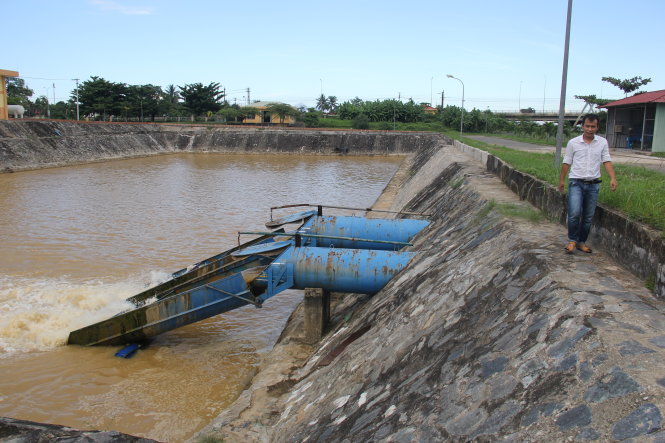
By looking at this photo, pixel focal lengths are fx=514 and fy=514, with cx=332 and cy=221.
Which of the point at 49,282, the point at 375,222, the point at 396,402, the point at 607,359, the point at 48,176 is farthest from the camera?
the point at 48,176

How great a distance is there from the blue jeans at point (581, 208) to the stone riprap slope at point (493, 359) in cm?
28

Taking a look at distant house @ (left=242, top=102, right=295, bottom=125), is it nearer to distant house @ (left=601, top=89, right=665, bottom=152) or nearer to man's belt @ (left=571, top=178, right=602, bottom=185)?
distant house @ (left=601, top=89, right=665, bottom=152)

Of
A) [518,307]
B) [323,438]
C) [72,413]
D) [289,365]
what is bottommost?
[72,413]

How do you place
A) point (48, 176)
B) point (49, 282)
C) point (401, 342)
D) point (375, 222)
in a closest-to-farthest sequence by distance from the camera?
1. point (401, 342)
2. point (375, 222)
3. point (49, 282)
4. point (48, 176)

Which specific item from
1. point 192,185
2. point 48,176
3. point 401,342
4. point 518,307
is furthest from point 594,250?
point 48,176

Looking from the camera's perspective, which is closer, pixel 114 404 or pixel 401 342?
pixel 401 342

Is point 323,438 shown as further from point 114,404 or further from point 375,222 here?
point 375,222

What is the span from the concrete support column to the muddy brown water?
125 cm

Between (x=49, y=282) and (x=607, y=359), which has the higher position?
(x=607, y=359)

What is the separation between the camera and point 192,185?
32969mm

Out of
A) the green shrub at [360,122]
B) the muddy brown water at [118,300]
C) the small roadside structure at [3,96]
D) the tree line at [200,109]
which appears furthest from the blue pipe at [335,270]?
the green shrub at [360,122]

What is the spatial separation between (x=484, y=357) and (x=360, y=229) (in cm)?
731

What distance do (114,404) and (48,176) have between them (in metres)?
32.2

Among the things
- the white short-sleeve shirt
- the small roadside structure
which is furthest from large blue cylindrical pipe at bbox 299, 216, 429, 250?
the small roadside structure
